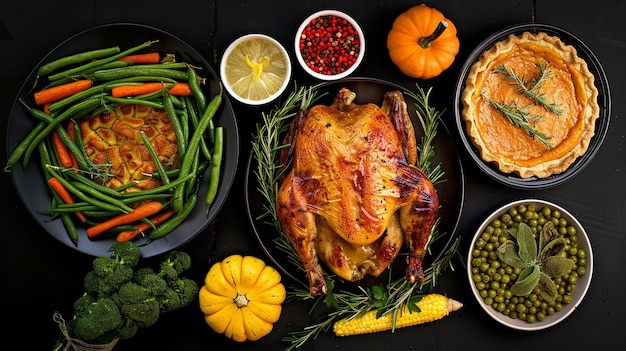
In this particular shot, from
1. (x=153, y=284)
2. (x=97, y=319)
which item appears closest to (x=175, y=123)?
(x=153, y=284)

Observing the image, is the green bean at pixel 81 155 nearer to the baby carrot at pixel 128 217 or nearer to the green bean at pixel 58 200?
the green bean at pixel 58 200

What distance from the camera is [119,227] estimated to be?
140 inches

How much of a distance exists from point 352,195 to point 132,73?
1.42 m

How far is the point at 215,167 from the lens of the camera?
140 inches

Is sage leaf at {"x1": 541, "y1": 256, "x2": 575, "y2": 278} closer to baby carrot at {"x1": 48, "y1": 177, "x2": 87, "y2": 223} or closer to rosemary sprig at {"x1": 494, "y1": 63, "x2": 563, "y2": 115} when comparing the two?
rosemary sprig at {"x1": 494, "y1": 63, "x2": 563, "y2": 115}

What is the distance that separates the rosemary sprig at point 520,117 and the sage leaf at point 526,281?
75cm

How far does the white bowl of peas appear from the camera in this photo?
3789 millimetres

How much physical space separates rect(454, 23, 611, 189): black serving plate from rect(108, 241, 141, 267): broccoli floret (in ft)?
6.55

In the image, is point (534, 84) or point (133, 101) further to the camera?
point (534, 84)

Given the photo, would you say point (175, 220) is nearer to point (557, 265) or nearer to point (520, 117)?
point (520, 117)

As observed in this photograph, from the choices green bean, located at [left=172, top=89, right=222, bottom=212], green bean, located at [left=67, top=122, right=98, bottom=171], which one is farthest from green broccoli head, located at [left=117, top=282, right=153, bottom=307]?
green bean, located at [left=67, top=122, right=98, bottom=171]

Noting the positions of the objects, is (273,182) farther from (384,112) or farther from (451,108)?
(451,108)

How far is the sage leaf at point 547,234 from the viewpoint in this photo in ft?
12.6

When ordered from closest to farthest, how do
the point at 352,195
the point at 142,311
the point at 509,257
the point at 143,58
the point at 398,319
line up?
1. the point at 352,195
2. the point at 142,311
3. the point at 143,58
4. the point at 398,319
5. the point at 509,257
